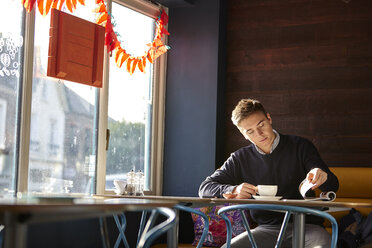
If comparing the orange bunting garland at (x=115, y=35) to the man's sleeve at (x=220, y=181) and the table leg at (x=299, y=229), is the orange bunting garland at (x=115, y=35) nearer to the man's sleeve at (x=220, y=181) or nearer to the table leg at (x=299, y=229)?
the man's sleeve at (x=220, y=181)

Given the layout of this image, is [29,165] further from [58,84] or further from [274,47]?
[274,47]

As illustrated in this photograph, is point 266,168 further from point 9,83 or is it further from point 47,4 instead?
point 47,4

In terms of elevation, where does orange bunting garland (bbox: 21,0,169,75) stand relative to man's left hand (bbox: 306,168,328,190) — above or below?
above

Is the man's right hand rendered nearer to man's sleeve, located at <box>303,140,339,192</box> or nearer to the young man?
the young man

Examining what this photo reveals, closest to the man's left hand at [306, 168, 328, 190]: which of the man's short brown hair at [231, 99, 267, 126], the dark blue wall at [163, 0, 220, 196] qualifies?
the man's short brown hair at [231, 99, 267, 126]

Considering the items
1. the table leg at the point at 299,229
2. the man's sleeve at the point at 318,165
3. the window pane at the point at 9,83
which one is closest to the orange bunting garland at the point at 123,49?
the window pane at the point at 9,83

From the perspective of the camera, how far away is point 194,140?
4668mm

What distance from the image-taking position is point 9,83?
3307 mm

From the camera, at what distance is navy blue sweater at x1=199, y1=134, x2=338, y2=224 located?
2.89 metres

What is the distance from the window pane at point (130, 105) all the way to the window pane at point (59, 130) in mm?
248

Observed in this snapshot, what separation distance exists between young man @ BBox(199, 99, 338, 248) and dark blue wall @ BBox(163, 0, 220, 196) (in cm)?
143

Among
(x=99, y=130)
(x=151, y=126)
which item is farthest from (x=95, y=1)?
(x=151, y=126)

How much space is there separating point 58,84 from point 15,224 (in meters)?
2.82

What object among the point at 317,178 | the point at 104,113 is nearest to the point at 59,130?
the point at 104,113
